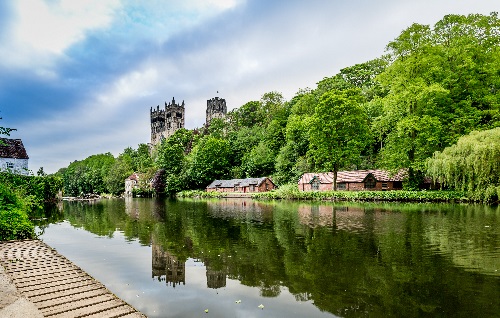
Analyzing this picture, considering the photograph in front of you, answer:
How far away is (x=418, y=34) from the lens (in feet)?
130

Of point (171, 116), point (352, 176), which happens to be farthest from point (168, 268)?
point (171, 116)

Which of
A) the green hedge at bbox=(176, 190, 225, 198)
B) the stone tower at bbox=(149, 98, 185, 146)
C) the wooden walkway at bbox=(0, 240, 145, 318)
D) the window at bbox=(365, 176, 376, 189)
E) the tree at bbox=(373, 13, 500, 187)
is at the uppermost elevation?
the stone tower at bbox=(149, 98, 185, 146)

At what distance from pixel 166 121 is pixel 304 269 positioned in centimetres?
15184

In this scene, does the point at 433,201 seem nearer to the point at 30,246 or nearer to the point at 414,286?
the point at 414,286

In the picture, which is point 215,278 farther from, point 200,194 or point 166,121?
point 166,121

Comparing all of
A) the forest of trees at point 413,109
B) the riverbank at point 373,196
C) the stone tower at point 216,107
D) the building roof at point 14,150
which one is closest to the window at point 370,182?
the forest of trees at point 413,109

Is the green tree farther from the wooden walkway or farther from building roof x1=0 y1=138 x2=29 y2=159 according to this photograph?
the wooden walkway

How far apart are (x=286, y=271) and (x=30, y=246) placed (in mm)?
10869

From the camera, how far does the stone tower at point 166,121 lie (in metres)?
152

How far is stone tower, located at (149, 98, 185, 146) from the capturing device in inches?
5974

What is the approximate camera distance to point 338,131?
158 ft

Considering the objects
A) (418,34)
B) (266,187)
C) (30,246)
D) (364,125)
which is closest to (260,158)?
(266,187)

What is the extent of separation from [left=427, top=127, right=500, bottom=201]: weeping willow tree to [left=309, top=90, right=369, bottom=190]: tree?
47.3 feet

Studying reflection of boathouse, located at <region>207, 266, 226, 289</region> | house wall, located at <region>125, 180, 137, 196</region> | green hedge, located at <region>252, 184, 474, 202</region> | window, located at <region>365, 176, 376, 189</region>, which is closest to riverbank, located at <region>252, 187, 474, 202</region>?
green hedge, located at <region>252, 184, 474, 202</region>
